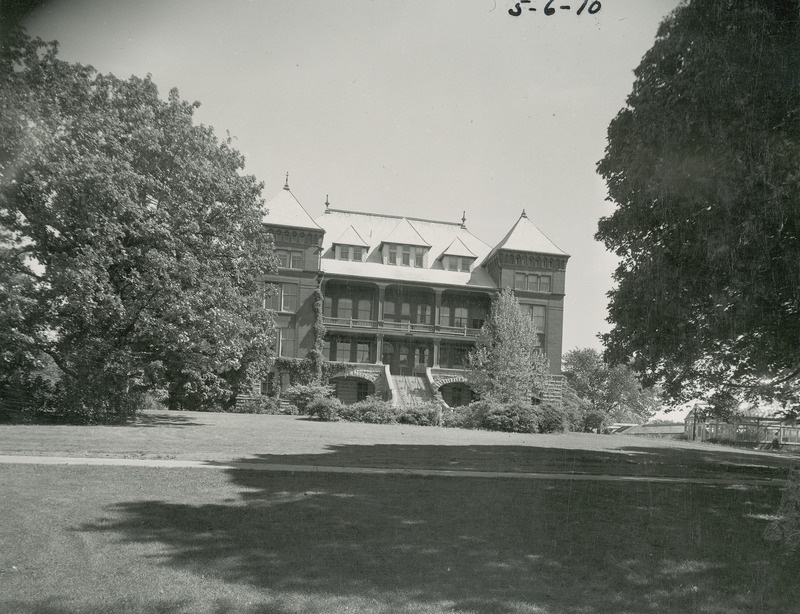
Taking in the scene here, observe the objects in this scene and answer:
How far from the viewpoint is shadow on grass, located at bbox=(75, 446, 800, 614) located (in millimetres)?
5613

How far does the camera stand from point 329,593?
5.40m

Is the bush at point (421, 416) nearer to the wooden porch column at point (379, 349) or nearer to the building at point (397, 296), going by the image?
the building at point (397, 296)

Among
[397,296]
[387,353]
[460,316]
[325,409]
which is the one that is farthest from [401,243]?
[325,409]

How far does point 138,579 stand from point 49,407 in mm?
18476

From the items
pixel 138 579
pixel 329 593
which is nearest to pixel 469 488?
pixel 329 593

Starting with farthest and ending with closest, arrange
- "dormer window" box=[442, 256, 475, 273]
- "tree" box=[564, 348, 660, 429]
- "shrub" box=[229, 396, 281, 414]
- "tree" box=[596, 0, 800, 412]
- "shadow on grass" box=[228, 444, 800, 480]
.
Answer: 1. "tree" box=[564, 348, 660, 429]
2. "dormer window" box=[442, 256, 475, 273]
3. "shrub" box=[229, 396, 281, 414]
4. "shadow on grass" box=[228, 444, 800, 480]
5. "tree" box=[596, 0, 800, 412]

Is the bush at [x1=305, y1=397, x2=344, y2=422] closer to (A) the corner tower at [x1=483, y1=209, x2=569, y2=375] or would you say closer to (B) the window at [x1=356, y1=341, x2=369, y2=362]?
(B) the window at [x1=356, y1=341, x2=369, y2=362]

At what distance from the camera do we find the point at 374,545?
684 centimetres

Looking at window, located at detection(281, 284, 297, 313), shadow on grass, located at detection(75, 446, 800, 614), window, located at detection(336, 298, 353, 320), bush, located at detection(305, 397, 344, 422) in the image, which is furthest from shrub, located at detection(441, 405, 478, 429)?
shadow on grass, located at detection(75, 446, 800, 614)

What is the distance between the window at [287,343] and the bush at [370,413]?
13248 mm

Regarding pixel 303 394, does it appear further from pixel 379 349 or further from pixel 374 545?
pixel 374 545

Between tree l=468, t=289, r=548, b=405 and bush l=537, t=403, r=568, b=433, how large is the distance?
7177mm

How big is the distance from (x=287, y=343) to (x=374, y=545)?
36460 millimetres

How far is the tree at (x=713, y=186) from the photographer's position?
30.9 ft
